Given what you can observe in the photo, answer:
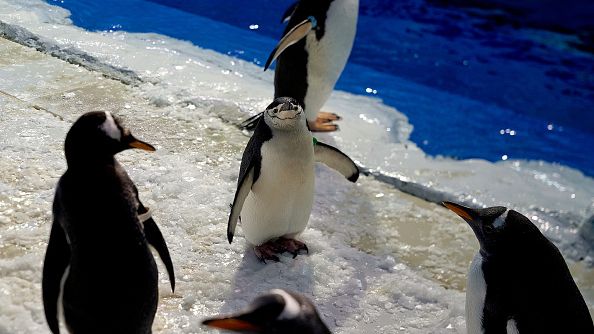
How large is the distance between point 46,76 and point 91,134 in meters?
2.90

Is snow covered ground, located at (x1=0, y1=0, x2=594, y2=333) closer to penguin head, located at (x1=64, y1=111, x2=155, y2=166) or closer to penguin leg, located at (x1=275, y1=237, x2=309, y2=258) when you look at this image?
penguin leg, located at (x1=275, y1=237, x2=309, y2=258)

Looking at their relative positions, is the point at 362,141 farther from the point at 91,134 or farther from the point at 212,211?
the point at 91,134

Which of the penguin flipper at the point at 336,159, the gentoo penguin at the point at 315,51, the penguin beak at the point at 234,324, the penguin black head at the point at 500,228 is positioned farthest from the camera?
the gentoo penguin at the point at 315,51

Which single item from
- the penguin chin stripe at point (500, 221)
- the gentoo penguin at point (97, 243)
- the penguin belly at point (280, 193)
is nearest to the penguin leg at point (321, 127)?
the penguin belly at point (280, 193)

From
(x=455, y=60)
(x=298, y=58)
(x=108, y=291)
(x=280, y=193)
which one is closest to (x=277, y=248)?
(x=280, y=193)

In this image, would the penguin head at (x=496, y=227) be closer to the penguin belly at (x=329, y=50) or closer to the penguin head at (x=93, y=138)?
the penguin head at (x=93, y=138)

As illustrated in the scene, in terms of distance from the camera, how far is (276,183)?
9.68ft

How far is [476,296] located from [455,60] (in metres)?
5.71

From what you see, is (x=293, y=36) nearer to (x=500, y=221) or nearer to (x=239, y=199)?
(x=239, y=199)

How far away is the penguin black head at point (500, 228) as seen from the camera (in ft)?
7.32

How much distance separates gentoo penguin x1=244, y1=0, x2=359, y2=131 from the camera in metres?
4.33

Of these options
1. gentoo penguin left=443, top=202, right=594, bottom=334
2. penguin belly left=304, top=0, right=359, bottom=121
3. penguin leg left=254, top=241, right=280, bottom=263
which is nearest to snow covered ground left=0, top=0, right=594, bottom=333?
penguin leg left=254, top=241, right=280, bottom=263

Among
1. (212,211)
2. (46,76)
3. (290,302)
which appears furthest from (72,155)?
(46,76)

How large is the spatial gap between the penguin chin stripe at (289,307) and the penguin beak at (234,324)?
7 centimetres
